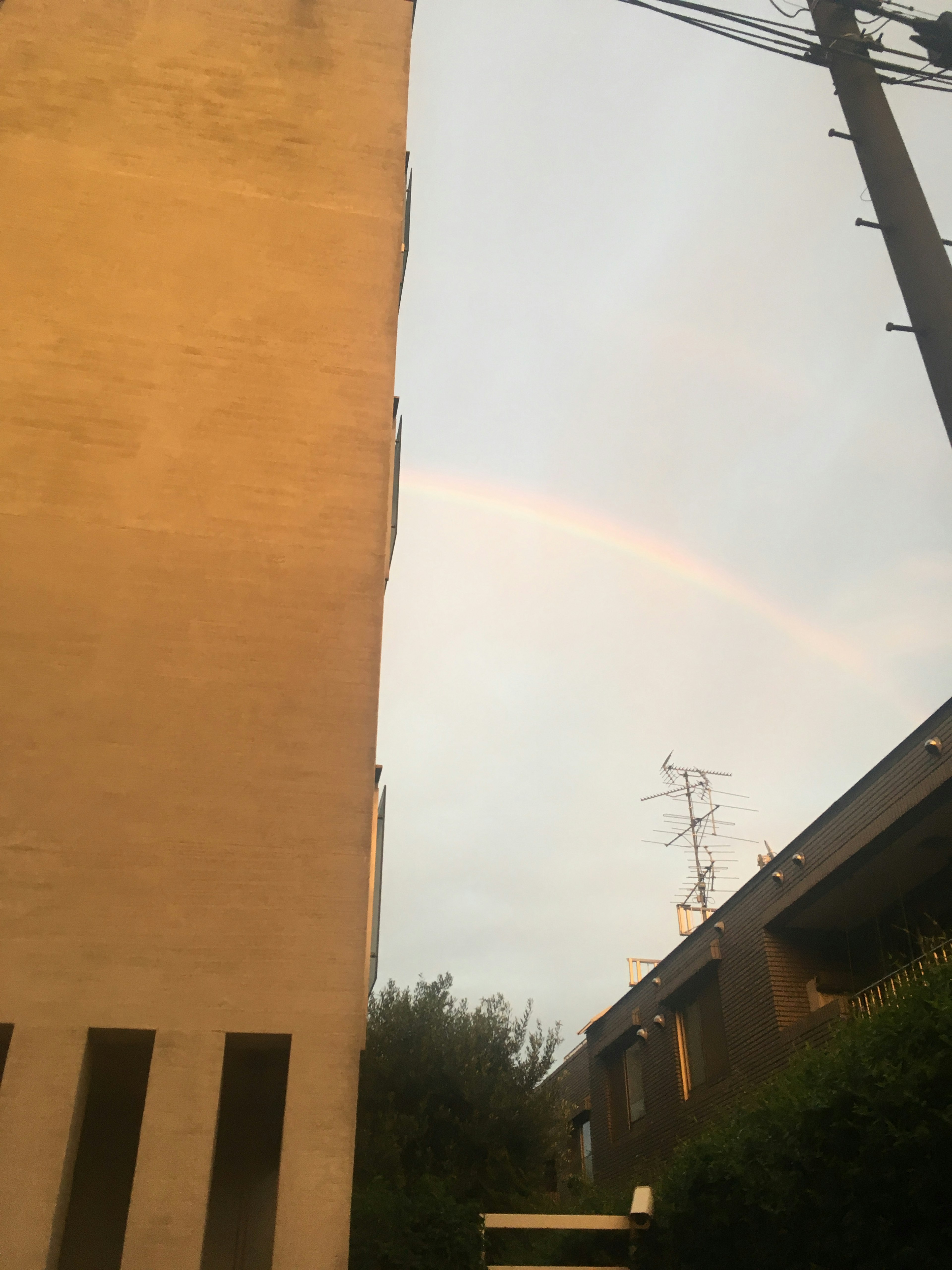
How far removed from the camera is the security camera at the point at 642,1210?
962 cm

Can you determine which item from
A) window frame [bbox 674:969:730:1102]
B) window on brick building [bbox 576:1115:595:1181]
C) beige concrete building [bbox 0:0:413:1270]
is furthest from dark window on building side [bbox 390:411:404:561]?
window on brick building [bbox 576:1115:595:1181]

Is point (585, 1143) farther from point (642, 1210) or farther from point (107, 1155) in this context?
point (107, 1155)

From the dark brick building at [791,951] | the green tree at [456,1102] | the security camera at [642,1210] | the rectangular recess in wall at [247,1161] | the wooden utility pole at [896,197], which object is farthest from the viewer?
the green tree at [456,1102]

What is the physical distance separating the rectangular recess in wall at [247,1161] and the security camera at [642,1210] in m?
4.38

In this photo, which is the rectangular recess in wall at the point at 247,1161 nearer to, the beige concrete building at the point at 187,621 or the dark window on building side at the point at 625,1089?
the beige concrete building at the point at 187,621

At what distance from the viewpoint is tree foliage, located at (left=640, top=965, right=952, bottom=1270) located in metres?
5.62

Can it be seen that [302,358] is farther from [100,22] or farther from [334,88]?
[100,22]

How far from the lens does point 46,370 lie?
8.09 meters

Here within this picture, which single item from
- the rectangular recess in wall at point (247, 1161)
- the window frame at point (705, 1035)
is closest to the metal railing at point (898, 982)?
the window frame at point (705, 1035)

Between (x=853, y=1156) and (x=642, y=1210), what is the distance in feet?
13.1

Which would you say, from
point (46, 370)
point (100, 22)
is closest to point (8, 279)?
point (46, 370)

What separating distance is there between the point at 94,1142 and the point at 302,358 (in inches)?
241

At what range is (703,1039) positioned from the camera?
14.0m

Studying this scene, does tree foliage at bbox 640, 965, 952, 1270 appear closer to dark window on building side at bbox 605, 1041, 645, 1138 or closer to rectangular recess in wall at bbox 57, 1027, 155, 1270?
rectangular recess in wall at bbox 57, 1027, 155, 1270
